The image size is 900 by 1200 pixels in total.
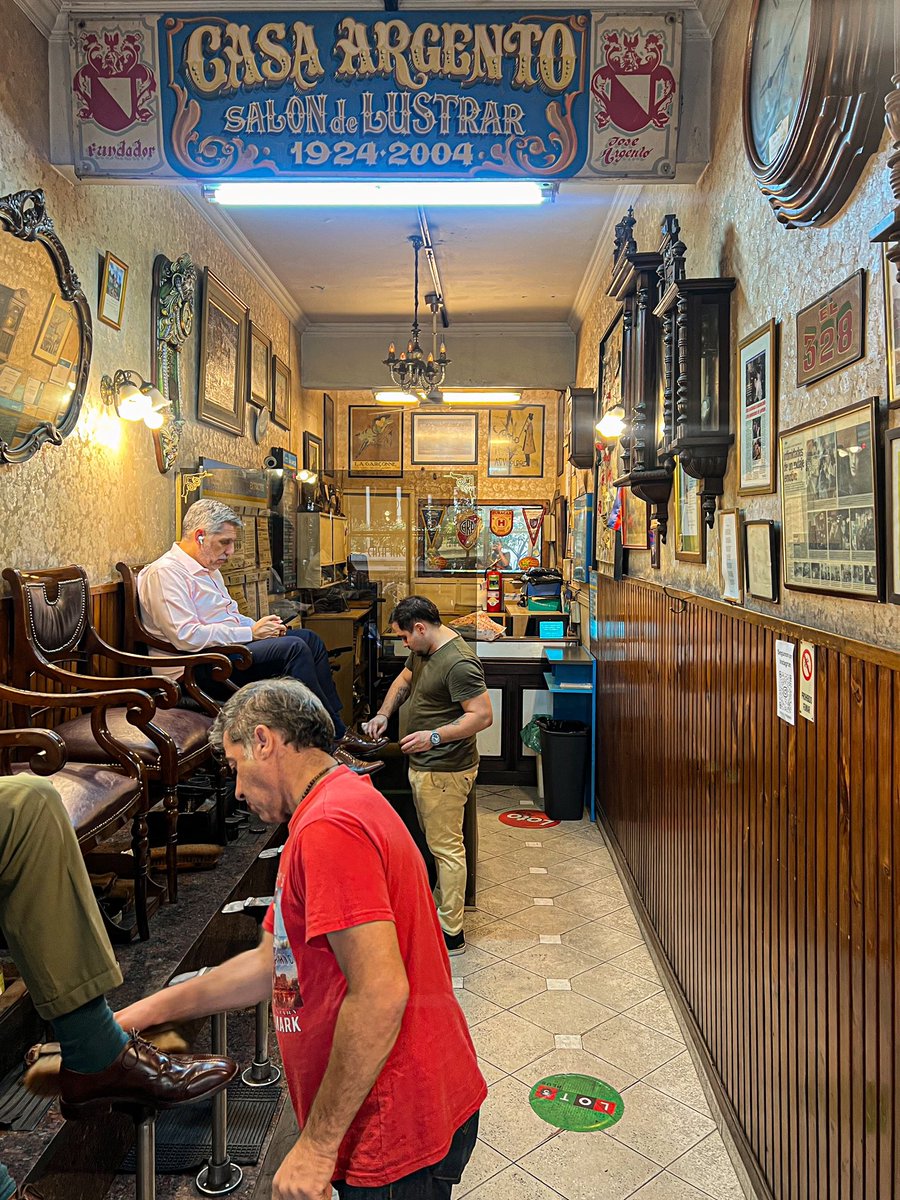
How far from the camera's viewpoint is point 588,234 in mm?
6105

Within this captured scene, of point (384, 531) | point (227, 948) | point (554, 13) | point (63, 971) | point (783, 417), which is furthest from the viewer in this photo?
point (384, 531)

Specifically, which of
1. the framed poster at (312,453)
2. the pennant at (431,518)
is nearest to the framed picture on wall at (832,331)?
the pennant at (431,518)

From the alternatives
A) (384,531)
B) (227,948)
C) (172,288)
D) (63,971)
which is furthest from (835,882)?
(384,531)

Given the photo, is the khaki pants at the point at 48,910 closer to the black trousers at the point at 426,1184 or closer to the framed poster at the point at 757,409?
the black trousers at the point at 426,1184

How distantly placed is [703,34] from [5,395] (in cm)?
270

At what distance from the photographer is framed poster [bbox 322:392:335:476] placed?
983 centimetres

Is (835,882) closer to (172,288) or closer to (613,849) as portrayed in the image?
(613,849)

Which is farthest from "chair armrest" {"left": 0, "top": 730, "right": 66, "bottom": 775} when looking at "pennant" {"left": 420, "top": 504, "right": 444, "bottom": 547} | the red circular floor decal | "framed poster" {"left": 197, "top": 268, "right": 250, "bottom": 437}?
"pennant" {"left": 420, "top": 504, "right": 444, "bottom": 547}

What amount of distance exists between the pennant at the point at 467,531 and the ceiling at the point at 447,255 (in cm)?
190

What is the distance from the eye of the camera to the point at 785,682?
215 cm

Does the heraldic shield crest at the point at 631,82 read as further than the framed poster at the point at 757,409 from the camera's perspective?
Yes

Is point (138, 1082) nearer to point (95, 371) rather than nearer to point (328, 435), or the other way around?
point (95, 371)

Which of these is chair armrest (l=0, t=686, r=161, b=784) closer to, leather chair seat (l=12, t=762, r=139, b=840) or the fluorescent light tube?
leather chair seat (l=12, t=762, r=139, b=840)

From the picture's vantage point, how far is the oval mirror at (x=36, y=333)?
3.12m
